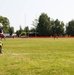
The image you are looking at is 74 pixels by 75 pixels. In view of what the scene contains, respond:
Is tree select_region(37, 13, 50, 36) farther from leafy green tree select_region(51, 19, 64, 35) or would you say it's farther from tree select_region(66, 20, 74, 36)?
tree select_region(66, 20, 74, 36)

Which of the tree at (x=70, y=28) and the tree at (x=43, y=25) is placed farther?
the tree at (x=70, y=28)

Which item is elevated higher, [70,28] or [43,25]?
[43,25]

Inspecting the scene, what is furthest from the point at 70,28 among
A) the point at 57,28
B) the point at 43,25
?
the point at 43,25

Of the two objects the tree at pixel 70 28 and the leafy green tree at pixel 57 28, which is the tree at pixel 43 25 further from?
the tree at pixel 70 28

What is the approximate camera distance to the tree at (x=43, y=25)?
133 metres

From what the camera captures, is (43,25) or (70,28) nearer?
(43,25)

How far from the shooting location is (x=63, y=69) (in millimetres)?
9727

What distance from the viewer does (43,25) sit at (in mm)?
134625

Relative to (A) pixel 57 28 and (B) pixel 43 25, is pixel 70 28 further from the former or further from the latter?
(B) pixel 43 25

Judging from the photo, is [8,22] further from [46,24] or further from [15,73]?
[15,73]

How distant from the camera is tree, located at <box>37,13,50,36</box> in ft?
435

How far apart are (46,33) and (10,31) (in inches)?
1763

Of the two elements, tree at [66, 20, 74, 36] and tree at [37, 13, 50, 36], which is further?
tree at [66, 20, 74, 36]

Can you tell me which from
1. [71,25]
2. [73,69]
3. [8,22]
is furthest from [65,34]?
[73,69]
